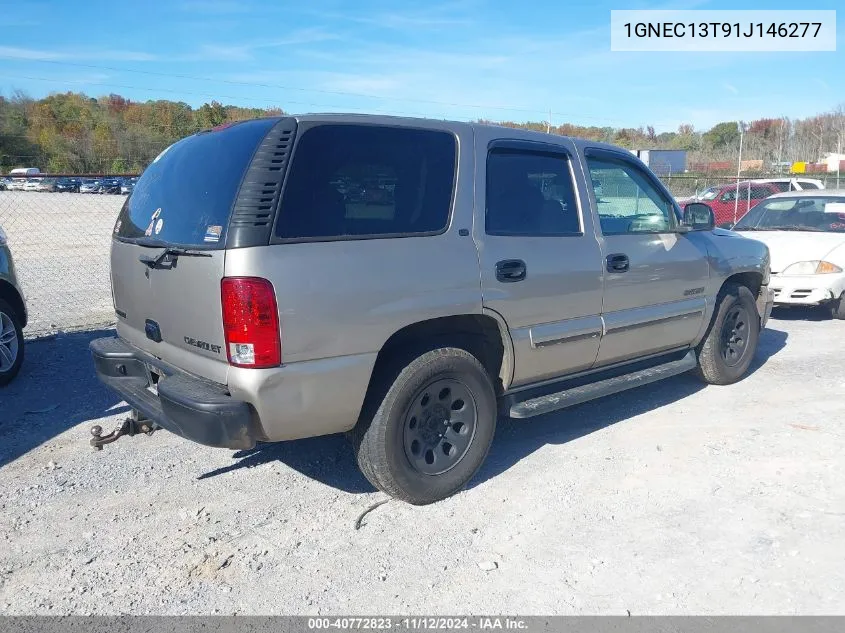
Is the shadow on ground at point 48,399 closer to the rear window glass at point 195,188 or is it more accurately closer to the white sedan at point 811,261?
the rear window glass at point 195,188

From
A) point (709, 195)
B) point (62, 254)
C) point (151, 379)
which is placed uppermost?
point (709, 195)

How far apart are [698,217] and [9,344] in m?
5.50

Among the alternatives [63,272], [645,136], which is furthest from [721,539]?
[645,136]

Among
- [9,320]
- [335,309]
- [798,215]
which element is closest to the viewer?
[335,309]

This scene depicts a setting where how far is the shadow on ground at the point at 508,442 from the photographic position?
13.8 feet

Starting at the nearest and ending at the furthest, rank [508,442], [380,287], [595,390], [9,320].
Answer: [380,287] < [595,390] < [508,442] < [9,320]

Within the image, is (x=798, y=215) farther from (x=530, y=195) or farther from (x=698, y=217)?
(x=530, y=195)

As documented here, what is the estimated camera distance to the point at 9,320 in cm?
570

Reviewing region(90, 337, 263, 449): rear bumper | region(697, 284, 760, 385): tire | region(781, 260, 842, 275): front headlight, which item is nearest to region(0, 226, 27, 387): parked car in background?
region(90, 337, 263, 449): rear bumper

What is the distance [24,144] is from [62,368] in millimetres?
28999

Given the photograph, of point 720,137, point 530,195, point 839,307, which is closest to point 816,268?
point 839,307

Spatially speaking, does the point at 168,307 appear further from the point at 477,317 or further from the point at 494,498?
the point at 494,498

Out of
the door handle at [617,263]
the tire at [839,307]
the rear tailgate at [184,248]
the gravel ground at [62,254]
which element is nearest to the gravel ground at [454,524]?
the rear tailgate at [184,248]

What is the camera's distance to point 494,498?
3.92m
